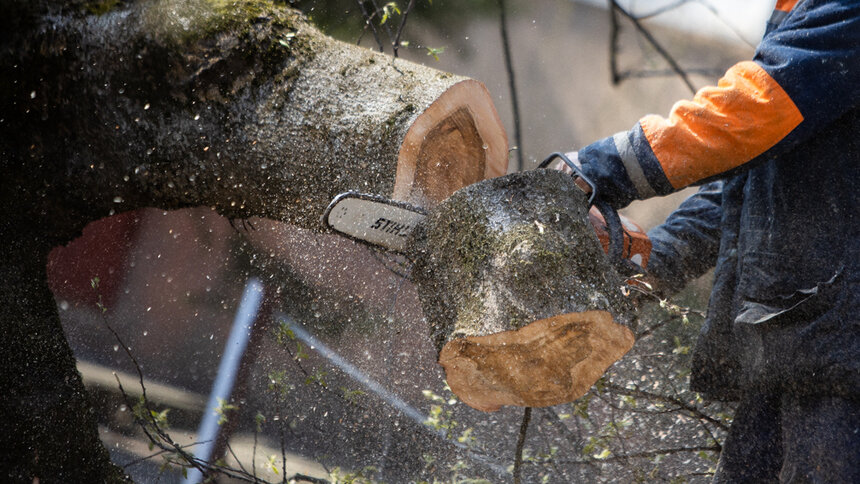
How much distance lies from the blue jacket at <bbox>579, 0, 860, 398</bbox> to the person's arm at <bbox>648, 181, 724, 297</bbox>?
441 mm

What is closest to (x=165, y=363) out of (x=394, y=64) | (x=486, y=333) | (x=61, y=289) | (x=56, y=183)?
(x=61, y=289)

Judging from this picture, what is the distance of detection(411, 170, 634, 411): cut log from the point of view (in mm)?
1174

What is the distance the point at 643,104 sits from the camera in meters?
4.60

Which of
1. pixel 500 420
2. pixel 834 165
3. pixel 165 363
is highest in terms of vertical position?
pixel 834 165

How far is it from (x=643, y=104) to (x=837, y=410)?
368cm

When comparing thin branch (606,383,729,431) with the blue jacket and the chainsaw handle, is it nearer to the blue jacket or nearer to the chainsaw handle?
the blue jacket

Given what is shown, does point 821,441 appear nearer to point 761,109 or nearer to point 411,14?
point 761,109

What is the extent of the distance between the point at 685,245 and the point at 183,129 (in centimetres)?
176

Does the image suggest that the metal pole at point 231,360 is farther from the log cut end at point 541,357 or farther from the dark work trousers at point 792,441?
the dark work trousers at point 792,441

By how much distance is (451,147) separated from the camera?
1669mm

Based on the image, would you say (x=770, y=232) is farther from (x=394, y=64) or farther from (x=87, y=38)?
(x=87, y=38)

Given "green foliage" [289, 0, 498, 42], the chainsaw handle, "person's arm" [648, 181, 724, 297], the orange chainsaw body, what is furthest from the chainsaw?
"green foliage" [289, 0, 498, 42]

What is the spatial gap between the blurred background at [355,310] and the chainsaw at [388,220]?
1396 millimetres

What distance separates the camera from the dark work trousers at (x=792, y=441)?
131cm
